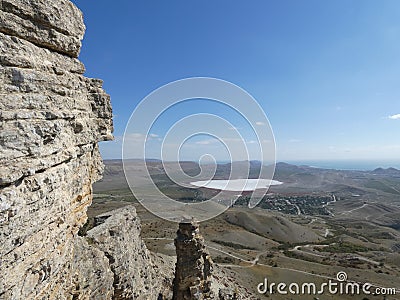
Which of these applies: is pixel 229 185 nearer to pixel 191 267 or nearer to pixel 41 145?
pixel 191 267

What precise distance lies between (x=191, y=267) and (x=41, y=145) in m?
13.5

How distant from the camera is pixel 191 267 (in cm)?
1627

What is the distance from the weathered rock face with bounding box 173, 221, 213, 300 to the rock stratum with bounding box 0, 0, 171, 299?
10088 millimetres

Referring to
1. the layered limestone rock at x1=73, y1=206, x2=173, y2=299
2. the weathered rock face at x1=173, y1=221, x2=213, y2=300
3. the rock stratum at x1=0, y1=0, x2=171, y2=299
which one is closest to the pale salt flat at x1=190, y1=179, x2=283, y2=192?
the layered limestone rock at x1=73, y1=206, x2=173, y2=299

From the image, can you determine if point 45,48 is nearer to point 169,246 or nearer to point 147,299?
point 147,299

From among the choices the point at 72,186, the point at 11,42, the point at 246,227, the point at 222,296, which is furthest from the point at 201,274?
the point at 246,227

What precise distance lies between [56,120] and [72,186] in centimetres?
164

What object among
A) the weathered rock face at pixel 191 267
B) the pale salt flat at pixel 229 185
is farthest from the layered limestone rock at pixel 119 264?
the pale salt flat at pixel 229 185

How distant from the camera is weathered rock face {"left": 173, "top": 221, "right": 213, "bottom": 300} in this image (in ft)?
53.1

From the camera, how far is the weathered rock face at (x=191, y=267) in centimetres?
1617

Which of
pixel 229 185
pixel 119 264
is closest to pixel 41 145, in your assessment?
pixel 119 264

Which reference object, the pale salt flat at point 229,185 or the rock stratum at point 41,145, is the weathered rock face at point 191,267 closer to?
the rock stratum at point 41,145

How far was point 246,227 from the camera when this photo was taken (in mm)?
84000

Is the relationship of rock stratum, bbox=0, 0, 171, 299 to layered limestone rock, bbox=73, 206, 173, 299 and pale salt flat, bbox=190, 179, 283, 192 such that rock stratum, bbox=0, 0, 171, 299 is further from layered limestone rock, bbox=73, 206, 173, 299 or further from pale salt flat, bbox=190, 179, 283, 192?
pale salt flat, bbox=190, 179, 283, 192
